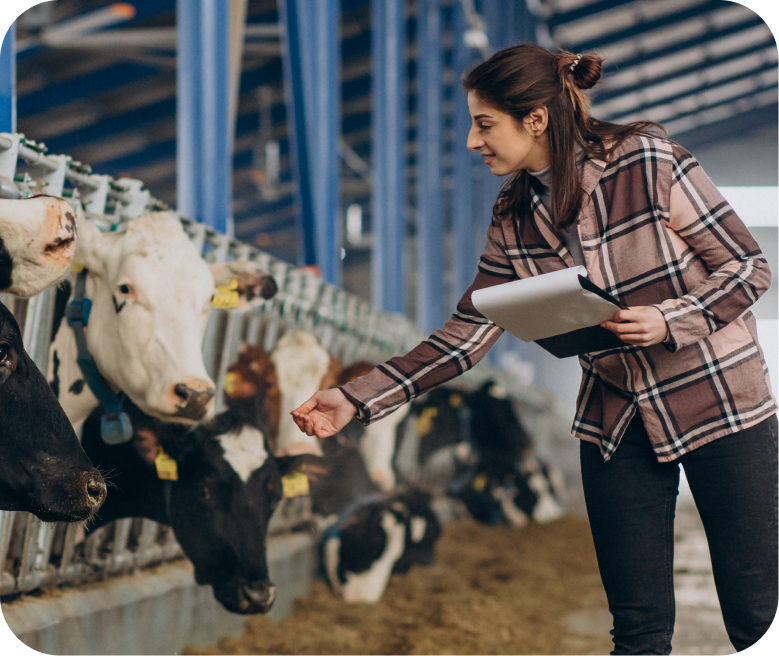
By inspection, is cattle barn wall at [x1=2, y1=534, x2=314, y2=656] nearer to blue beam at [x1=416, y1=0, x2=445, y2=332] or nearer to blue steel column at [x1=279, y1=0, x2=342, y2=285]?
blue steel column at [x1=279, y1=0, x2=342, y2=285]

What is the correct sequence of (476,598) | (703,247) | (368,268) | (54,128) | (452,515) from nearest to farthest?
1. (703,247)
2. (476,598)
3. (452,515)
4. (54,128)
5. (368,268)

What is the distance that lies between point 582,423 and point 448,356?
1.00 feet

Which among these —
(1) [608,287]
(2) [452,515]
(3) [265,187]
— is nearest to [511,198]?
(1) [608,287]

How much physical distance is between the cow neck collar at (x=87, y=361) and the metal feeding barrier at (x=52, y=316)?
3.2 inches

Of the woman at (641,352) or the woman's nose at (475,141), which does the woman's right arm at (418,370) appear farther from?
the woman's nose at (475,141)

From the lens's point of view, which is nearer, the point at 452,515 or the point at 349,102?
the point at 452,515

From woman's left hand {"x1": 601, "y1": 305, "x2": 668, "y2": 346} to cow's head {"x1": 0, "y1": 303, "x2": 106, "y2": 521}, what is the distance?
100 cm

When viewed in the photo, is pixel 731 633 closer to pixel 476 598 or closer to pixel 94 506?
pixel 94 506

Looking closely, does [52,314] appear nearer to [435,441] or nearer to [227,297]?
[227,297]

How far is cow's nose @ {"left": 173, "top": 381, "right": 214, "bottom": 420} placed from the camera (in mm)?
2078

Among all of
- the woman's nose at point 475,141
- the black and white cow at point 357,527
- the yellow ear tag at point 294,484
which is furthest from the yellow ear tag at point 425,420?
the woman's nose at point 475,141

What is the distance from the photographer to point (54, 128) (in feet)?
48.9

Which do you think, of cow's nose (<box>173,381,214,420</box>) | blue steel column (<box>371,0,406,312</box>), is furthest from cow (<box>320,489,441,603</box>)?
blue steel column (<box>371,0,406,312</box>)

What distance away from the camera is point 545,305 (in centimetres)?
Answer: 159
